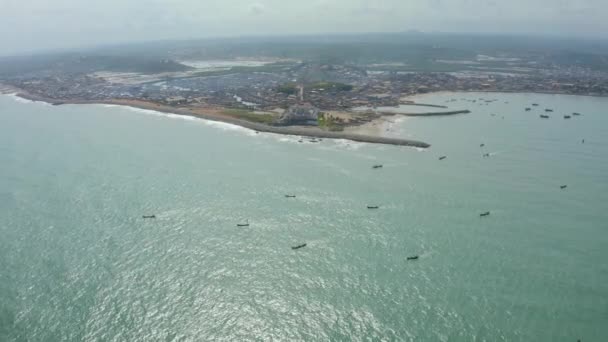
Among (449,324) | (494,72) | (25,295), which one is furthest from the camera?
(494,72)

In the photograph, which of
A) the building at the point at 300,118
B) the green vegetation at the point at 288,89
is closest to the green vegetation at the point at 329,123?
the building at the point at 300,118

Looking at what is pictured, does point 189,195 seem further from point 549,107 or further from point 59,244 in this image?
point 549,107

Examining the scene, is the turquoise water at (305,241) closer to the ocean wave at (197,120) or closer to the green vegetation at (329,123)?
the green vegetation at (329,123)

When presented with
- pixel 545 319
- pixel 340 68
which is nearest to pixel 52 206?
pixel 545 319

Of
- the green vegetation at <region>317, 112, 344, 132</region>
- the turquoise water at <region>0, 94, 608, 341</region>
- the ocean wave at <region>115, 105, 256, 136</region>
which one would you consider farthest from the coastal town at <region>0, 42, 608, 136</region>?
the turquoise water at <region>0, 94, 608, 341</region>

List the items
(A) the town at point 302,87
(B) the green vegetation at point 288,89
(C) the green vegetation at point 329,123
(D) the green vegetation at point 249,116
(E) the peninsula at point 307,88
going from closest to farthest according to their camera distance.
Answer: (C) the green vegetation at point 329,123
(D) the green vegetation at point 249,116
(E) the peninsula at point 307,88
(A) the town at point 302,87
(B) the green vegetation at point 288,89

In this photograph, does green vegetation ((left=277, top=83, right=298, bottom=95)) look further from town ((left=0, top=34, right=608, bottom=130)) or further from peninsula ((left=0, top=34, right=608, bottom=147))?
peninsula ((left=0, top=34, right=608, bottom=147))
